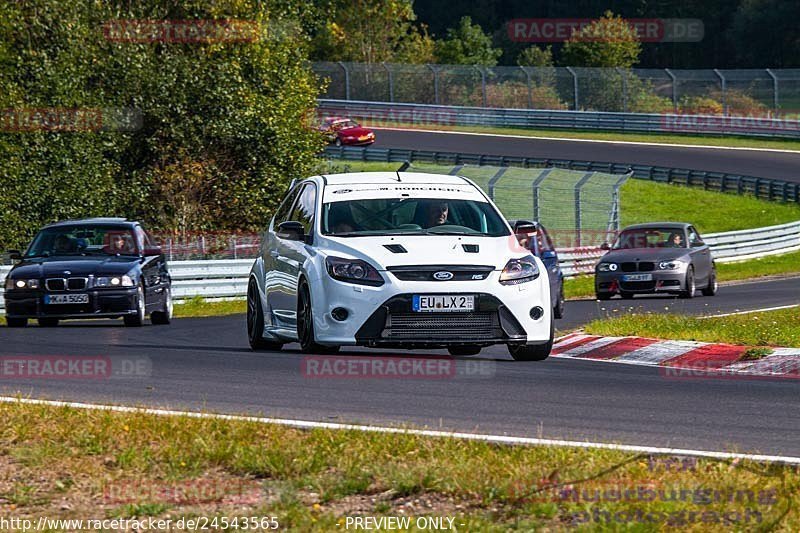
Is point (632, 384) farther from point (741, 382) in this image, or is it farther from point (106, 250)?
point (106, 250)

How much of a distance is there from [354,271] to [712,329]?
484cm

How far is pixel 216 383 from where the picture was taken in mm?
10820

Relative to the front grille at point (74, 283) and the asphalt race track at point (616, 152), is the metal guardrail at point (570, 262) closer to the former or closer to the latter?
the front grille at point (74, 283)

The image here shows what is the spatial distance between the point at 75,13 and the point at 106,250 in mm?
16991

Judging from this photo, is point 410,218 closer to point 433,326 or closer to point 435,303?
point 435,303

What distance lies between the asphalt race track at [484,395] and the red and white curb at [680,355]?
462mm

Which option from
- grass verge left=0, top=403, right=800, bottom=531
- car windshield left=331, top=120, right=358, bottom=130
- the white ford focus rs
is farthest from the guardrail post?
grass verge left=0, top=403, right=800, bottom=531

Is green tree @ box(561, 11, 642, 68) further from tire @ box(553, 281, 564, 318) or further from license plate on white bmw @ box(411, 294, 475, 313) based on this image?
license plate on white bmw @ box(411, 294, 475, 313)

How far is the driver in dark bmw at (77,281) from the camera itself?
18000mm

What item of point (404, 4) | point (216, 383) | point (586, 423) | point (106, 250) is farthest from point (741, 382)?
point (404, 4)

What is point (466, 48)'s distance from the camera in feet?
303

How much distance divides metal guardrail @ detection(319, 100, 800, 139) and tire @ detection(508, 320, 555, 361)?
54141mm

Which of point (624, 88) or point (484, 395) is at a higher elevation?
point (484, 395)

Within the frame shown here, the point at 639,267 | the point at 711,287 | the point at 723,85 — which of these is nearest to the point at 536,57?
the point at 723,85
